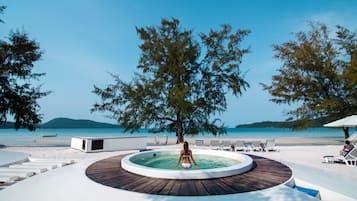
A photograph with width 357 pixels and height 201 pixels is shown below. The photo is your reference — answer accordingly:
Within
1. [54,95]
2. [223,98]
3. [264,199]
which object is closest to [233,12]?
[223,98]

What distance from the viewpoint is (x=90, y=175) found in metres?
6.04

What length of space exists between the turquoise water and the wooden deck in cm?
248

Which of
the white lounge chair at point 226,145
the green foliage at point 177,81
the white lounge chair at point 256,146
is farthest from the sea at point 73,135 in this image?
the white lounge chair at point 256,146

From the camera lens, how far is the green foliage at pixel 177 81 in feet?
55.5

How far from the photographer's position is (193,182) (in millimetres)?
5164

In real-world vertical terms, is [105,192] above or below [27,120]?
below

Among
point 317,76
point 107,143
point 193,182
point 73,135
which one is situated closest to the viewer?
point 193,182

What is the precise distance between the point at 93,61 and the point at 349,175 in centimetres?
1836

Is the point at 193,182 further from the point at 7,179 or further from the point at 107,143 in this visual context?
the point at 107,143

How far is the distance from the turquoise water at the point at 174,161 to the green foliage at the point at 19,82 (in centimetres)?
1458

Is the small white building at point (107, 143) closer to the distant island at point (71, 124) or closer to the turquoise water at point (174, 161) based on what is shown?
the turquoise water at point (174, 161)

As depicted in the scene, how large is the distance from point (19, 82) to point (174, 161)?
17210mm

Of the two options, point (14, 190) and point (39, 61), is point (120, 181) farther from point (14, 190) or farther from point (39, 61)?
point (39, 61)

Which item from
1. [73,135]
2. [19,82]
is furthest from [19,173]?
[73,135]
